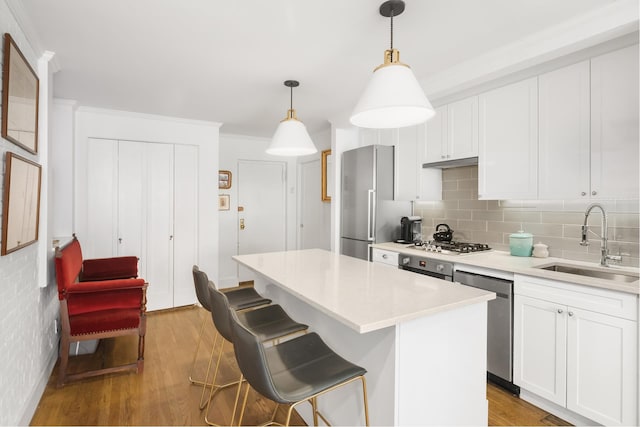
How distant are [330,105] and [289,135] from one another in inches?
52.1

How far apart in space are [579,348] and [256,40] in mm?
2832

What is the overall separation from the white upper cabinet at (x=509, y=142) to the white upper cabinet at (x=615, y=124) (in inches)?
14.6

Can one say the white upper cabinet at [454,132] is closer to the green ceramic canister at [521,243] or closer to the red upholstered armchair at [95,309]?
the green ceramic canister at [521,243]

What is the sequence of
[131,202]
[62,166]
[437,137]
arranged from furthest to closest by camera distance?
[131,202] → [62,166] → [437,137]

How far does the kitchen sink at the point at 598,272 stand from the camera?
2082 mm

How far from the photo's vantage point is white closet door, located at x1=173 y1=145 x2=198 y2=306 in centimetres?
434

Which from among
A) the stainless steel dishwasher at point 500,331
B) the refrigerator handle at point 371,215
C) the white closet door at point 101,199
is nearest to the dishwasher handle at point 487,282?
the stainless steel dishwasher at point 500,331

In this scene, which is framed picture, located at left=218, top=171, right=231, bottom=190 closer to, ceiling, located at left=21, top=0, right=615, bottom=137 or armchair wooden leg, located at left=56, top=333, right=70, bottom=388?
ceiling, located at left=21, top=0, right=615, bottom=137

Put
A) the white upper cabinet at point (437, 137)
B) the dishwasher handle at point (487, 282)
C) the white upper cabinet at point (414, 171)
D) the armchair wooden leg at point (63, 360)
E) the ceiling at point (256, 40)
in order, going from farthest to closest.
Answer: the white upper cabinet at point (414, 171) → the white upper cabinet at point (437, 137) → the armchair wooden leg at point (63, 360) → the dishwasher handle at point (487, 282) → the ceiling at point (256, 40)

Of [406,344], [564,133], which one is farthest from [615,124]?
[406,344]

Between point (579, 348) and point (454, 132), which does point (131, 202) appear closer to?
point (454, 132)

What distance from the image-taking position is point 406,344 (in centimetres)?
143

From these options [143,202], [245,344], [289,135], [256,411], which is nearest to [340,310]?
[245,344]

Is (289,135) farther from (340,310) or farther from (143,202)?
(143,202)
